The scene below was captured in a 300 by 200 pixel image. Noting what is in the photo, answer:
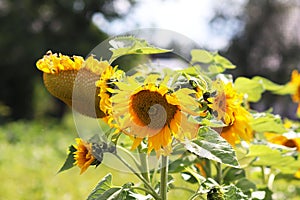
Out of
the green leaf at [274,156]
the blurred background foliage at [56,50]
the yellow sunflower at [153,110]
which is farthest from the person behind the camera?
the blurred background foliage at [56,50]

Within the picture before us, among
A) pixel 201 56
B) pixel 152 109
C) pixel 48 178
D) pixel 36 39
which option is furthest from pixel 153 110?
pixel 36 39

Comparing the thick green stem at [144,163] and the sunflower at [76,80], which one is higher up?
the sunflower at [76,80]

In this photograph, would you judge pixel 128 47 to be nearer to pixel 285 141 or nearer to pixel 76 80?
pixel 76 80

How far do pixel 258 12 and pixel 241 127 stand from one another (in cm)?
1013

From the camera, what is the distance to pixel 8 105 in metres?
8.23

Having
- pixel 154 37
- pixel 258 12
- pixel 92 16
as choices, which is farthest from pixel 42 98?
pixel 154 37

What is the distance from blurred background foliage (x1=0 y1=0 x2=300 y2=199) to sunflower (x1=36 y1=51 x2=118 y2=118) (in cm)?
157

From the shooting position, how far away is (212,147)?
2.25 feet

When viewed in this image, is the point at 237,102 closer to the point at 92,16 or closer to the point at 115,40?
the point at 115,40

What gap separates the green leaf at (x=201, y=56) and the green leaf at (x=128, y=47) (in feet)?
0.79

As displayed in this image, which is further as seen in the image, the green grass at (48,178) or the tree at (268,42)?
the tree at (268,42)

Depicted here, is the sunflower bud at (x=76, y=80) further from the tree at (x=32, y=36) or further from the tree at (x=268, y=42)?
the tree at (x=268, y=42)

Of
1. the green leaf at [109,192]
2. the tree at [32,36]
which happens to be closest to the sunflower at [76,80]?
the green leaf at [109,192]

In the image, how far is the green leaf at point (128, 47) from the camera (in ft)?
2.25
